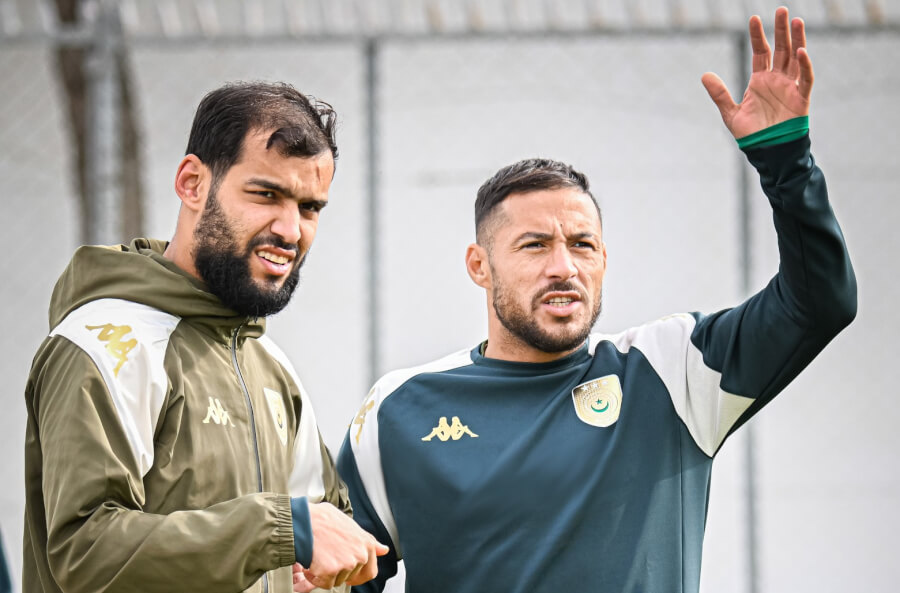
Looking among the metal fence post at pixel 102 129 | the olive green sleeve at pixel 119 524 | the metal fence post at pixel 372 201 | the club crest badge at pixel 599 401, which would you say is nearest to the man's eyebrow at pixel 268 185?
the olive green sleeve at pixel 119 524

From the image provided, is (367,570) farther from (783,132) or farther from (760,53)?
(760,53)

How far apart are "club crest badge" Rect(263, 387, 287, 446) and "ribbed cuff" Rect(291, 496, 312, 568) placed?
44 cm

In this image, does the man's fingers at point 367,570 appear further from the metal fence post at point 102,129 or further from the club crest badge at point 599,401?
the metal fence post at point 102,129

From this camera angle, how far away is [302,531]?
6.41ft

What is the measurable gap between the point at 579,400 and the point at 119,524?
1168mm

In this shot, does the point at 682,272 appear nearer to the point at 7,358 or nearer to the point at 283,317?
the point at 283,317

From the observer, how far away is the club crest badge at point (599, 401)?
8.63ft

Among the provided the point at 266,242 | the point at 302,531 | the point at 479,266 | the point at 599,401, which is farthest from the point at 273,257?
the point at 599,401

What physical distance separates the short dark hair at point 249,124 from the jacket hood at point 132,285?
216 millimetres

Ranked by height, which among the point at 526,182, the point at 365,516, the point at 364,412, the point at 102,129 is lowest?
the point at 365,516

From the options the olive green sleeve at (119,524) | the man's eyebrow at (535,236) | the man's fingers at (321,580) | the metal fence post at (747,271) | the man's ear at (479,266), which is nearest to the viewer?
the olive green sleeve at (119,524)

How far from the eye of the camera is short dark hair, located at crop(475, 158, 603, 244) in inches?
111

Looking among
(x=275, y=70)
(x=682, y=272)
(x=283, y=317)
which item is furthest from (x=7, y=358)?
(x=682, y=272)

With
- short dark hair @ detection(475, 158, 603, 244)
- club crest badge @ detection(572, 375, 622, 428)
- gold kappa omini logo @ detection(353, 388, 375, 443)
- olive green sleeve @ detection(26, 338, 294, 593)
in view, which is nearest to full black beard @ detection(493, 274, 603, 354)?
club crest badge @ detection(572, 375, 622, 428)
